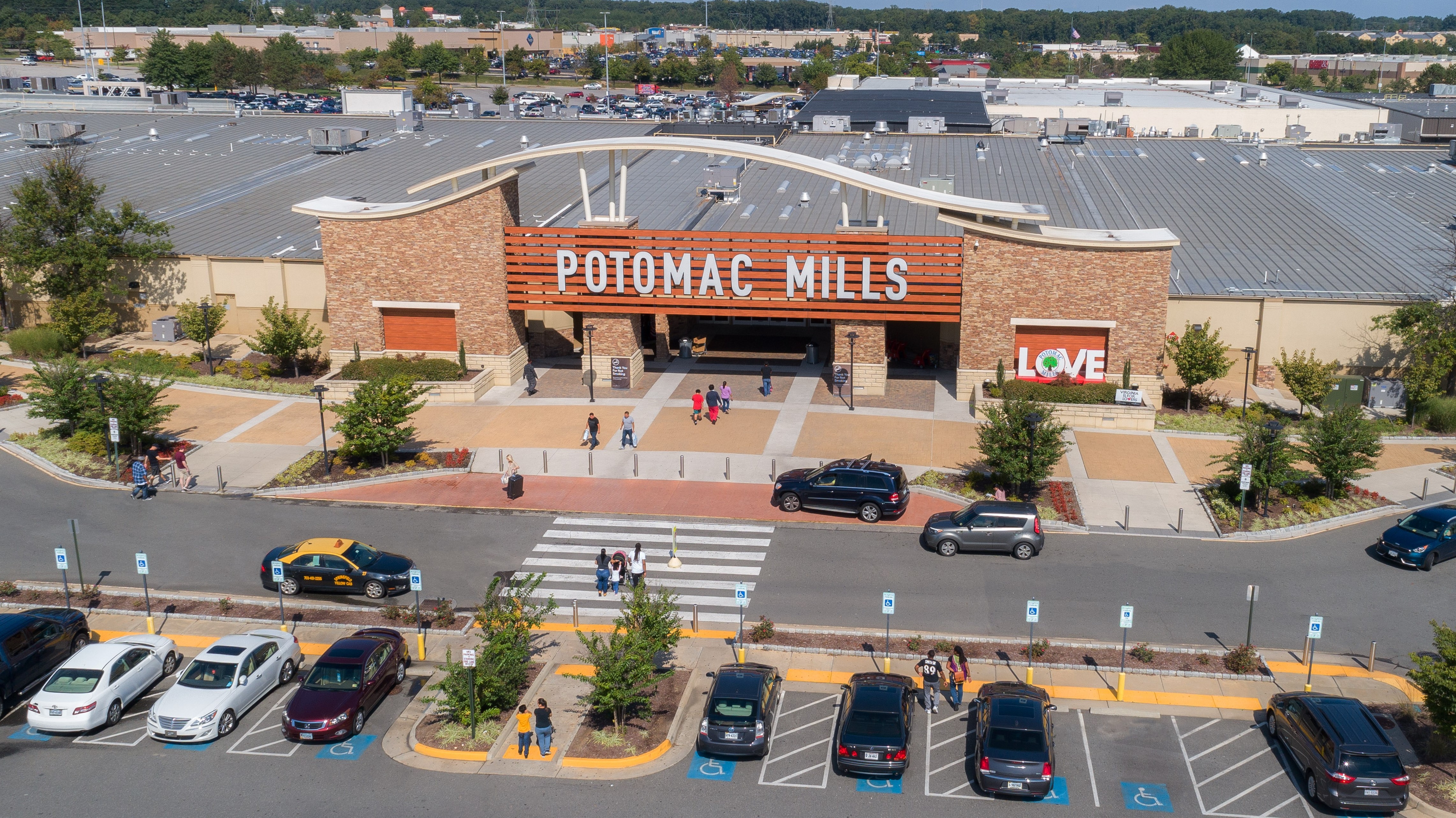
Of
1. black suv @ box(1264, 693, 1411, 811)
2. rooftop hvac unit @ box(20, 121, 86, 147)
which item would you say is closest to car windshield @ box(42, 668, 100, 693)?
black suv @ box(1264, 693, 1411, 811)

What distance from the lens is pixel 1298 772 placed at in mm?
24547

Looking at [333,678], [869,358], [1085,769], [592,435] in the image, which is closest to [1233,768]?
[1085,769]

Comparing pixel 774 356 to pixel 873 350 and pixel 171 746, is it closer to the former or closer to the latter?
pixel 873 350

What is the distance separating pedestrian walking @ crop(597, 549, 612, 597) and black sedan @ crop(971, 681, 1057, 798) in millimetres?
11539

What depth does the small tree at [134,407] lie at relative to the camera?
137 ft

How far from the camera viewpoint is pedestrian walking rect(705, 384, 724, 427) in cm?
4494

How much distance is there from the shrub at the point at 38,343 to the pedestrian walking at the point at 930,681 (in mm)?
42724

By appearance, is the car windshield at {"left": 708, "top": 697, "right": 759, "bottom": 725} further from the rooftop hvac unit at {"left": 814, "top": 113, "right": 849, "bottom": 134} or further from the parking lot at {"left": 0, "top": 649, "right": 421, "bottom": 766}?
the rooftop hvac unit at {"left": 814, "top": 113, "right": 849, "bottom": 134}

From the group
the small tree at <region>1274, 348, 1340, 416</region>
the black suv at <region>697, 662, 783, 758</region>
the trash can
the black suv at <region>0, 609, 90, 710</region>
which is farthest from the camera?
the trash can

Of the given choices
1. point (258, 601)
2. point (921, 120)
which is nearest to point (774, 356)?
point (258, 601)

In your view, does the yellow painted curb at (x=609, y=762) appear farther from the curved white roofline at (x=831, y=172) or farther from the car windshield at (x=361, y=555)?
the curved white roofline at (x=831, y=172)

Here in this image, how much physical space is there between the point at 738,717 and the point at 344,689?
8498mm

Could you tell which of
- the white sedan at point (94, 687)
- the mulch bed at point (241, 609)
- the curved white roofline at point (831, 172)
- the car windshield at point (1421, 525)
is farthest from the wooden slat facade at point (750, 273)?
the white sedan at point (94, 687)

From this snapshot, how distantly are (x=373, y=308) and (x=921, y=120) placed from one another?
1702 inches
